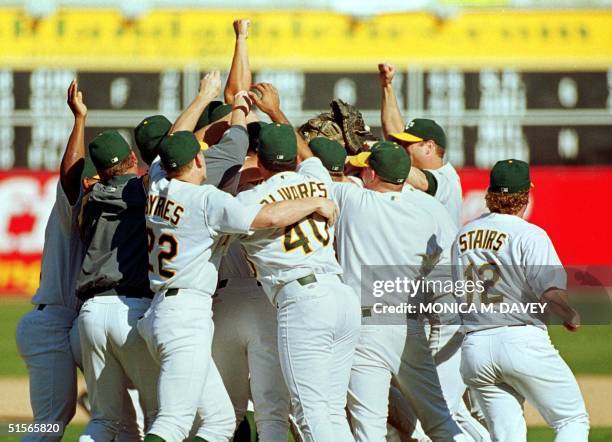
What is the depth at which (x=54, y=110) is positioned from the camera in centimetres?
1545

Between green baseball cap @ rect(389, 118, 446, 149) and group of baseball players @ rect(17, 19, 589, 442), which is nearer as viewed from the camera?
group of baseball players @ rect(17, 19, 589, 442)

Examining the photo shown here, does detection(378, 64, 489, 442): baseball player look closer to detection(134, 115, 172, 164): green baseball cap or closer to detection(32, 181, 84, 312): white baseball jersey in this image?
detection(134, 115, 172, 164): green baseball cap

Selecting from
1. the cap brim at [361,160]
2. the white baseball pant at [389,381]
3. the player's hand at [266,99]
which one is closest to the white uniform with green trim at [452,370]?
the white baseball pant at [389,381]

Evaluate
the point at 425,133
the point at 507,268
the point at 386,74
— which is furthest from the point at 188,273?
the point at 386,74

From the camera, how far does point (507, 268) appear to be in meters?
5.41

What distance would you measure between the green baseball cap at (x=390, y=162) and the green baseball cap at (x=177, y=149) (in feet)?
3.22

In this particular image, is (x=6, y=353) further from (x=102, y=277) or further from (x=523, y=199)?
(x=523, y=199)

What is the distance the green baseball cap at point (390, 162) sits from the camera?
5754 mm

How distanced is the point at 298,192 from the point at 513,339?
1.25m

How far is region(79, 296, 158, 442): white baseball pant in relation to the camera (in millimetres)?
5520

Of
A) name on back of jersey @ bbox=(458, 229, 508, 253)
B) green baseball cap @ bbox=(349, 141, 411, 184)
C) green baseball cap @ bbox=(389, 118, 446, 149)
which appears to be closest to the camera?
name on back of jersey @ bbox=(458, 229, 508, 253)

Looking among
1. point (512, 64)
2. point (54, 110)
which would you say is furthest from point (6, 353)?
point (512, 64)

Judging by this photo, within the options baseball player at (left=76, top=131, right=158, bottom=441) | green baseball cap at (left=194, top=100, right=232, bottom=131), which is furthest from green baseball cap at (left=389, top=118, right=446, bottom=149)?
baseball player at (left=76, top=131, right=158, bottom=441)

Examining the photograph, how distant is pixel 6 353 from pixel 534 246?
7151 mm
